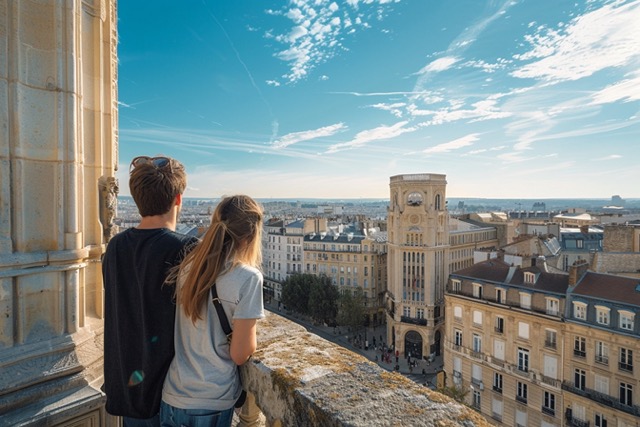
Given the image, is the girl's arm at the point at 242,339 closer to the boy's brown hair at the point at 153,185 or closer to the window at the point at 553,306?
the boy's brown hair at the point at 153,185

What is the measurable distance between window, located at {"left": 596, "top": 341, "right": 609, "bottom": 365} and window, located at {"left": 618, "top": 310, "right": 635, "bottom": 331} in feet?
5.10

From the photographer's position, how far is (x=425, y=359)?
4412 cm

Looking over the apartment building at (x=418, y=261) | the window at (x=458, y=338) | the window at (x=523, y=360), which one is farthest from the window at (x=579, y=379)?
the apartment building at (x=418, y=261)

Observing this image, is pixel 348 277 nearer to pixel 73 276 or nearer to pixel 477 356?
pixel 477 356

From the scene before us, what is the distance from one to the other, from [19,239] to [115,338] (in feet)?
5.89

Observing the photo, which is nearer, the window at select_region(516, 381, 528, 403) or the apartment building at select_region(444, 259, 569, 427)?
the apartment building at select_region(444, 259, 569, 427)

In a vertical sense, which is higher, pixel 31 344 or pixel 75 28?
pixel 75 28

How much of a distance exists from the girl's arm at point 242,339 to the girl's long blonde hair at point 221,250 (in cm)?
28

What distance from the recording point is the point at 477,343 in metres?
29.7

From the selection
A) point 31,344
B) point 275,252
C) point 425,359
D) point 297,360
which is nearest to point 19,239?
point 31,344

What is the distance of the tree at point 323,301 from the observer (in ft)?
164

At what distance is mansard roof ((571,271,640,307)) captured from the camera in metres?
22.6

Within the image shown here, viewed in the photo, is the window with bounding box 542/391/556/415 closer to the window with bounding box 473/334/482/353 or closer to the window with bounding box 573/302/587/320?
the window with bounding box 473/334/482/353

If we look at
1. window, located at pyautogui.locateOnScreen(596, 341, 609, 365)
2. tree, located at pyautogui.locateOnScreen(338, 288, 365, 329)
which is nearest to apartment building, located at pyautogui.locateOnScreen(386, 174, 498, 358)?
tree, located at pyautogui.locateOnScreen(338, 288, 365, 329)
